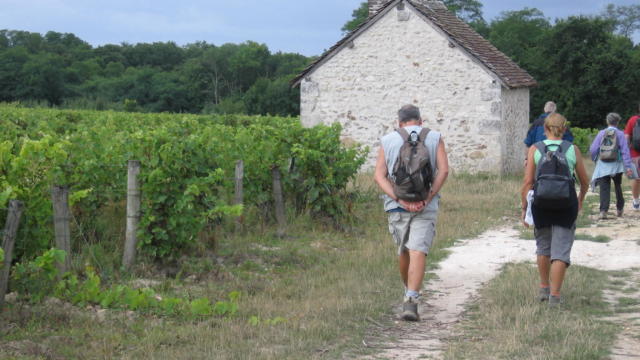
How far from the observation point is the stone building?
18609 mm

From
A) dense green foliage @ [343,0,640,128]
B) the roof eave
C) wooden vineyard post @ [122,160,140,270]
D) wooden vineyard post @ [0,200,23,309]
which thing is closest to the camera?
wooden vineyard post @ [0,200,23,309]

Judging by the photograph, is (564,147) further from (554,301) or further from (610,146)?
(610,146)

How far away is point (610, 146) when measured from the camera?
11.5 meters

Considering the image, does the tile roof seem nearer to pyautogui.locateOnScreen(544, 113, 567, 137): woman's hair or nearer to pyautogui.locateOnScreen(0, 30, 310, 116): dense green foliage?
pyautogui.locateOnScreen(544, 113, 567, 137): woman's hair

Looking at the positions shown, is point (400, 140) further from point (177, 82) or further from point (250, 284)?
point (177, 82)

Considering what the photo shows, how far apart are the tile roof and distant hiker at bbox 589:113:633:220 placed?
21.9ft

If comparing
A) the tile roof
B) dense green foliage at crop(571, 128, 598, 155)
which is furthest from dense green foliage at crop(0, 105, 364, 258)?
dense green foliage at crop(571, 128, 598, 155)

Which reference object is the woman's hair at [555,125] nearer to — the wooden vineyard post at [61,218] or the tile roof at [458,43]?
the wooden vineyard post at [61,218]

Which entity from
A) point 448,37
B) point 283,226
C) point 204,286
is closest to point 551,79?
point 448,37

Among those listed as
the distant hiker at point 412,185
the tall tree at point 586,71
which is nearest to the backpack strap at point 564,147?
the distant hiker at point 412,185

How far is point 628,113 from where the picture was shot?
45656 millimetres

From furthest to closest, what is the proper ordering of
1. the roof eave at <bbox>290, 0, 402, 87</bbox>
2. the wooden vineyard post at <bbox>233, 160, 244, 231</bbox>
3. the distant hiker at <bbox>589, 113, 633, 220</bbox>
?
1. the roof eave at <bbox>290, 0, 402, 87</bbox>
2. the distant hiker at <bbox>589, 113, 633, 220</bbox>
3. the wooden vineyard post at <bbox>233, 160, 244, 231</bbox>

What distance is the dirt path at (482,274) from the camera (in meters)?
5.41

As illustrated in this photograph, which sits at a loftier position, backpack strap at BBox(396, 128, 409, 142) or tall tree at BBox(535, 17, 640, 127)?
tall tree at BBox(535, 17, 640, 127)
